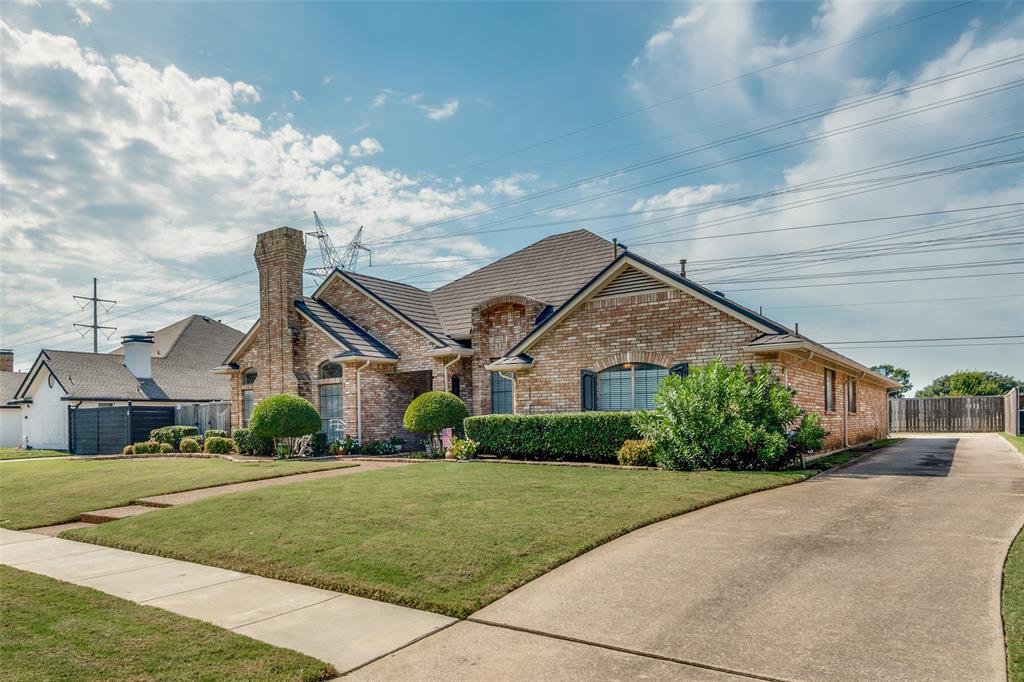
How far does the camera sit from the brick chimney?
24156 mm

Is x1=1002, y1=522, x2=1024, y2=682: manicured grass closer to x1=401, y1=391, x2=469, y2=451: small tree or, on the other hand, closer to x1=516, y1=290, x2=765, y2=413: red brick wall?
x1=516, y1=290, x2=765, y2=413: red brick wall

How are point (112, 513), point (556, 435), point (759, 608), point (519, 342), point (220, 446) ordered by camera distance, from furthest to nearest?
point (220, 446) < point (519, 342) < point (556, 435) < point (112, 513) < point (759, 608)

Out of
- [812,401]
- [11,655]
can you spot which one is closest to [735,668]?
[11,655]

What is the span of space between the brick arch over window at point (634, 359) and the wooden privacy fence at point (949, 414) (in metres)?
28.9

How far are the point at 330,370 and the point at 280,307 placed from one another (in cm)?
318

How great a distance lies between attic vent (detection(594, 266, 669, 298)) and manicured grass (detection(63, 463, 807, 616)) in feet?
19.0

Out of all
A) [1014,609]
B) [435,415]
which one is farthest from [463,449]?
[1014,609]

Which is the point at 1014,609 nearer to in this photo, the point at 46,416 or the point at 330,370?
the point at 330,370

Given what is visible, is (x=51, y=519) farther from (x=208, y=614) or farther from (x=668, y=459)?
(x=668, y=459)

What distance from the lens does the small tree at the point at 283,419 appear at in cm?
2055

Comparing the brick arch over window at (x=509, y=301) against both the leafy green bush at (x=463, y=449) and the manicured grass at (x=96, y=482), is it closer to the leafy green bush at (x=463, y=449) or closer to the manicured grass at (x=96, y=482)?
the leafy green bush at (x=463, y=449)

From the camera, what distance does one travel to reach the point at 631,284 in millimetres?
17359

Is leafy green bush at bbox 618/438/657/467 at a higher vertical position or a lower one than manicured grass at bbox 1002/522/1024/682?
lower

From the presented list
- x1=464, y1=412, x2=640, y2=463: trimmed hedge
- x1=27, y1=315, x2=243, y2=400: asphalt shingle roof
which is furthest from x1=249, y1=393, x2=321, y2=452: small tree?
x1=27, y1=315, x2=243, y2=400: asphalt shingle roof
